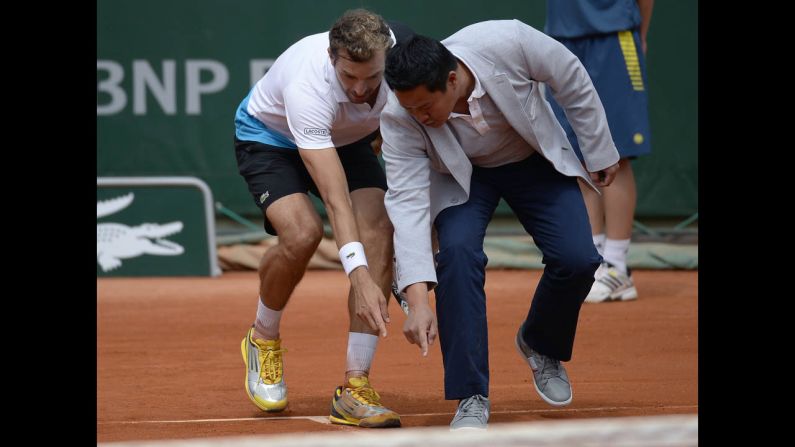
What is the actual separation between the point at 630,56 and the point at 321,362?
2871 mm

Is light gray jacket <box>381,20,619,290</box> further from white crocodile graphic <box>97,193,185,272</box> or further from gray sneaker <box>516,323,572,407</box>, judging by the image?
white crocodile graphic <box>97,193,185,272</box>

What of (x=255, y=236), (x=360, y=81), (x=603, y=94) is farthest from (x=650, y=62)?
(x=360, y=81)

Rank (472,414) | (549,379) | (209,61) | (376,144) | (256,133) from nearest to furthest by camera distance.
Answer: (472,414) → (549,379) → (256,133) → (376,144) → (209,61)

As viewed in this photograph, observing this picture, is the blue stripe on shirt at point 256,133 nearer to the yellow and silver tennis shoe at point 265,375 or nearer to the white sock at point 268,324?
the white sock at point 268,324

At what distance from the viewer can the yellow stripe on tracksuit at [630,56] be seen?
23.8ft

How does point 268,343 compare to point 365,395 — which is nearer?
point 365,395

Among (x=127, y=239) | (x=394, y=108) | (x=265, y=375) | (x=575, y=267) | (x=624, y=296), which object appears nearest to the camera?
(x=394, y=108)

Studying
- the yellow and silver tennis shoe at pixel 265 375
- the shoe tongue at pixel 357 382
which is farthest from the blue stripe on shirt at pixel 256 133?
the shoe tongue at pixel 357 382

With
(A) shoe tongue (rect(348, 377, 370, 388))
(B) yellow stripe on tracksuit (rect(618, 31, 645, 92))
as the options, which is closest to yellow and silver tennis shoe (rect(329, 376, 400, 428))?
(A) shoe tongue (rect(348, 377, 370, 388))

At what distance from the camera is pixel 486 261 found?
13.2ft

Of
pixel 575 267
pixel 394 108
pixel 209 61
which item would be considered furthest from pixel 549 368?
pixel 209 61

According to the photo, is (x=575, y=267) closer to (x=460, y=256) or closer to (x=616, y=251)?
(x=460, y=256)

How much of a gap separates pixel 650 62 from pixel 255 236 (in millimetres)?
3152

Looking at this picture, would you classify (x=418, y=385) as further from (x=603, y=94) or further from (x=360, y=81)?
(x=603, y=94)
